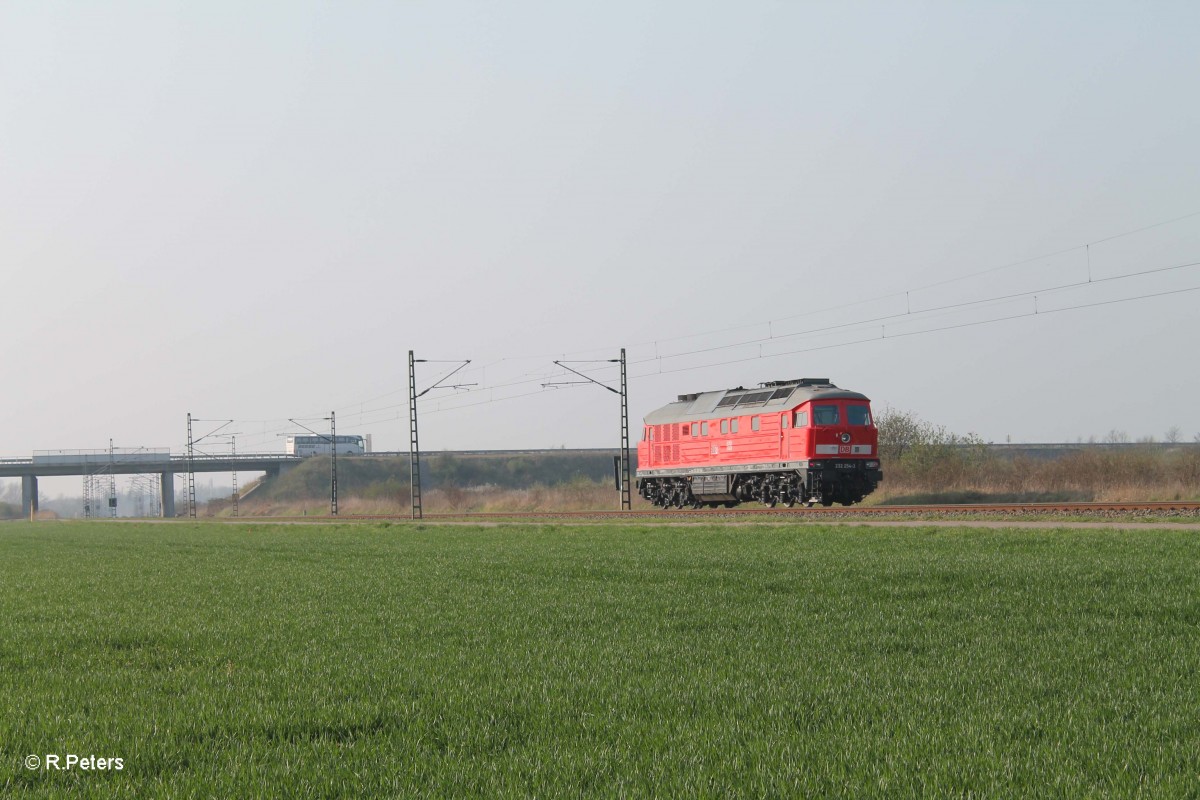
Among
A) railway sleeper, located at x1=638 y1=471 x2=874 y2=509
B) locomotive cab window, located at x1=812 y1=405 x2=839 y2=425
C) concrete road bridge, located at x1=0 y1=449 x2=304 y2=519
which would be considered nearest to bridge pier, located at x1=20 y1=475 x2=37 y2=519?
concrete road bridge, located at x1=0 y1=449 x2=304 y2=519

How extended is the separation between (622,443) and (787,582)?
40070mm

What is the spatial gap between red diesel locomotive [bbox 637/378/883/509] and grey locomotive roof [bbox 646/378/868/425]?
0.04 m

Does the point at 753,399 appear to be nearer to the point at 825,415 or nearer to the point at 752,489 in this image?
the point at 752,489

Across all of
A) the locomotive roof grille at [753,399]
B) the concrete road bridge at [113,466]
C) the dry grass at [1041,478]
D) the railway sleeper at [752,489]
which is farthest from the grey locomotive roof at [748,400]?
the concrete road bridge at [113,466]

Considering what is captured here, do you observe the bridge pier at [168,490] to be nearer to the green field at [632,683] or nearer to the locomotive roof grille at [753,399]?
the locomotive roof grille at [753,399]

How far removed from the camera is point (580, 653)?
433 inches

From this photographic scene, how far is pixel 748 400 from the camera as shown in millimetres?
46312

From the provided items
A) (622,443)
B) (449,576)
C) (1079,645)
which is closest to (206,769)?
(1079,645)

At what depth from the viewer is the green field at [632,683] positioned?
22.4ft

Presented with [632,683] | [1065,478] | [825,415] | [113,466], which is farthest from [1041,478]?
[113,466]

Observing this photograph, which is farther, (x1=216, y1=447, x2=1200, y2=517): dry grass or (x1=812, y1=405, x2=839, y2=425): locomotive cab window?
(x1=812, y1=405, x2=839, y2=425): locomotive cab window

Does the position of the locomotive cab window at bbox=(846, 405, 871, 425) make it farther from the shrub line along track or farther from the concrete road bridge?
the concrete road bridge

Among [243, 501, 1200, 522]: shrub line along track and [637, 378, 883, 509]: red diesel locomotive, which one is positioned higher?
[637, 378, 883, 509]: red diesel locomotive

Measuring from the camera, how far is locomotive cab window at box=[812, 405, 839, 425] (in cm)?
4156
